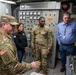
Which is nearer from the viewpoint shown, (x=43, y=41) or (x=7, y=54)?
(x=7, y=54)

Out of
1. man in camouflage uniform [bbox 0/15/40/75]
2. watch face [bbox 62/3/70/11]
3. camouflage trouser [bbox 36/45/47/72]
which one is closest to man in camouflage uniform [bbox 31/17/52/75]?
camouflage trouser [bbox 36/45/47/72]

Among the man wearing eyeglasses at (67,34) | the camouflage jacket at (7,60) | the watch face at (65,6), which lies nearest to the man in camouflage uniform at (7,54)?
the camouflage jacket at (7,60)

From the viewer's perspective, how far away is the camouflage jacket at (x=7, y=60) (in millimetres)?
1276

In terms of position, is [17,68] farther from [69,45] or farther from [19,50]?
[69,45]

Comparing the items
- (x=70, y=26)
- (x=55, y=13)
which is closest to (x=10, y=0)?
(x=55, y=13)

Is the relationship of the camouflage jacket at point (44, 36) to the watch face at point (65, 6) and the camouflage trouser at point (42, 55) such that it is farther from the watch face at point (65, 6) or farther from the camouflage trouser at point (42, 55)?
the watch face at point (65, 6)

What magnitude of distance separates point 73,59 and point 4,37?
107 centimetres

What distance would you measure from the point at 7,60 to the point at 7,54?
6cm

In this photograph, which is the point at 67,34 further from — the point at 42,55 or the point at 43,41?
the point at 42,55

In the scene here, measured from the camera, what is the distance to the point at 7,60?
1283 millimetres

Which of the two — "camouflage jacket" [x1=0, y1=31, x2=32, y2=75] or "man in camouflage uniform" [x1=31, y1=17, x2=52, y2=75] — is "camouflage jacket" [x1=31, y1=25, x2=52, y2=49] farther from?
"camouflage jacket" [x1=0, y1=31, x2=32, y2=75]

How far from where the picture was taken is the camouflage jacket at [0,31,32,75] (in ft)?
4.19

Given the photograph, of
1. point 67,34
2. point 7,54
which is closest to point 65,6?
point 67,34

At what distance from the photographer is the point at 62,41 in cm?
305
